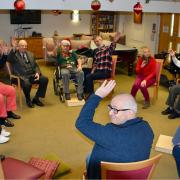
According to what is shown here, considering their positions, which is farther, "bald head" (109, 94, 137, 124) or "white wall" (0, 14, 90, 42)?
"white wall" (0, 14, 90, 42)

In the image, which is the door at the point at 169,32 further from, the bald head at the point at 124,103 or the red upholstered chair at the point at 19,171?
the red upholstered chair at the point at 19,171

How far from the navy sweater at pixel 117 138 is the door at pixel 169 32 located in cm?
726

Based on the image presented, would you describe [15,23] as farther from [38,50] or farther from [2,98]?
[2,98]

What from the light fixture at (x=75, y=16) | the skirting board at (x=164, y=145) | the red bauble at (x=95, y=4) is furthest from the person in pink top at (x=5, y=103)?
the light fixture at (x=75, y=16)

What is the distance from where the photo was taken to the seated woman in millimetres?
5488

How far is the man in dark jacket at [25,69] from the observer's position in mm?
5141

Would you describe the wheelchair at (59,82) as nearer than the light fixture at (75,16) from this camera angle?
Yes

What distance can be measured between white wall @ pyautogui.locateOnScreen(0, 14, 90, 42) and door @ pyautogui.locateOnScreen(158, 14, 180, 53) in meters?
2.88

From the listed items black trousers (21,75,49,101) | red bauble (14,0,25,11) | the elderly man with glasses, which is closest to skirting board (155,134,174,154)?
the elderly man with glasses

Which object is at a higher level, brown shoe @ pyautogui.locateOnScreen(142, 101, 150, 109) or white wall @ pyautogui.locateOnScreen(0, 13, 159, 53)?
white wall @ pyautogui.locateOnScreen(0, 13, 159, 53)

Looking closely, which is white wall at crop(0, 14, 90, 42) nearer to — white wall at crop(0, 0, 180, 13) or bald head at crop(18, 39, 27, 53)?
white wall at crop(0, 0, 180, 13)

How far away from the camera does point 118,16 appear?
37.1ft

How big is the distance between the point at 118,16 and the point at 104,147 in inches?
389

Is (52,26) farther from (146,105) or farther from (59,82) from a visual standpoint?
(146,105)
